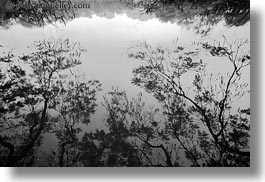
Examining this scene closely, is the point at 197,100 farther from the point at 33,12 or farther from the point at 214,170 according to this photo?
the point at 33,12

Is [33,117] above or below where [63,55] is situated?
below

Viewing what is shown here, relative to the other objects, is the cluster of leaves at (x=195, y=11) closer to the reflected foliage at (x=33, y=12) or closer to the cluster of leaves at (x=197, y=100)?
the cluster of leaves at (x=197, y=100)

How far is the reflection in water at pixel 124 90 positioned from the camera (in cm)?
248

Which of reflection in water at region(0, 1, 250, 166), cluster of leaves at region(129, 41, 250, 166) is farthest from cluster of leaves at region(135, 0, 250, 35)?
cluster of leaves at region(129, 41, 250, 166)

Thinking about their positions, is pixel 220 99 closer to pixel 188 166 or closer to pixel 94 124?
pixel 188 166

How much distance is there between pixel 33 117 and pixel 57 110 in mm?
184

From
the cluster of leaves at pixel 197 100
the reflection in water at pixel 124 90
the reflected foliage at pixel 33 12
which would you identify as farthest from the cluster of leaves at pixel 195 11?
the reflected foliage at pixel 33 12

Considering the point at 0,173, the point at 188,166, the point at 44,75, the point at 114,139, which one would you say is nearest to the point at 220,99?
the point at 188,166

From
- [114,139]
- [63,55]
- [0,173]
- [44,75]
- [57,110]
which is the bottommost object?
[0,173]

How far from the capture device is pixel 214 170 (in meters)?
2.47

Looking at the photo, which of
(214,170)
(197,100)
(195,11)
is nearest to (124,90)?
(197,100)

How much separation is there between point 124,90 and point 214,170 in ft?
2.90

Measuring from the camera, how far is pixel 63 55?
2.51m

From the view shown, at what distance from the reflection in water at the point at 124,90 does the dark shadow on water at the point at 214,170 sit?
2.1 inches
